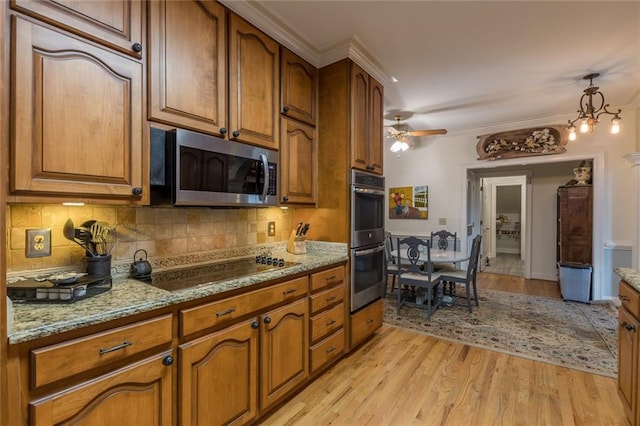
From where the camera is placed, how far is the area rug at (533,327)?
2.60m

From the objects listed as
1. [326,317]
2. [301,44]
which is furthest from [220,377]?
[301,44]

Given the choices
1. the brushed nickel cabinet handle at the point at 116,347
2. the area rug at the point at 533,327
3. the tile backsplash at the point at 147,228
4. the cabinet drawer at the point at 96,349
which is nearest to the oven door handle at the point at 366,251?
the tile backsplash at the point at 147,228

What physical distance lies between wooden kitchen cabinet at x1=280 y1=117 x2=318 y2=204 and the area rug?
1911 mm

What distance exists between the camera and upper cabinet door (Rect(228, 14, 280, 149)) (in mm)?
1889

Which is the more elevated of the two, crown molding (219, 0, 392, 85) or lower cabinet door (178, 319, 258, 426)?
crown molding (219, 0, 392, 85)

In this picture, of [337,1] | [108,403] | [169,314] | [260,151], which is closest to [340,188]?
[260,151]

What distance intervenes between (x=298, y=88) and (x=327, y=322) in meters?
1.87

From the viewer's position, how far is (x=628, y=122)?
3.86 m

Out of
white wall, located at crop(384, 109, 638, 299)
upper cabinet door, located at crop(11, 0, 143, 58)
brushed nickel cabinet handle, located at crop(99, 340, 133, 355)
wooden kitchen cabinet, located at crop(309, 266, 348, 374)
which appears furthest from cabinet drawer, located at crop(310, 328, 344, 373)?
white wall, located at crop(384, 109, 638, 299)

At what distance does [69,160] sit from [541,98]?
456cm

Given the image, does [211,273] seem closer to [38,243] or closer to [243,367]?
[243,367]

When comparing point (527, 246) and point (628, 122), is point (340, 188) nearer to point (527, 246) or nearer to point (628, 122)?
point (628, 122)

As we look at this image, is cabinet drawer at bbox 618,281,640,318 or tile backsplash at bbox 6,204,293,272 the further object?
cabinet drawer at bbox 618,281,640,318

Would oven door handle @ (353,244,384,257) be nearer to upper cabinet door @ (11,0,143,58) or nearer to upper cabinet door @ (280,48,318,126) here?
upper cabinet door @ (280,48,318,126)
